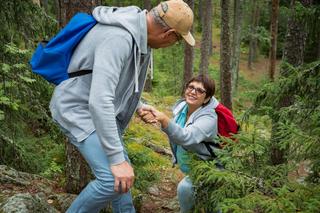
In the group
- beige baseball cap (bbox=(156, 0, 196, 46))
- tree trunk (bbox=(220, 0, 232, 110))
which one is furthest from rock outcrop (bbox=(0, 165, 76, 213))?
tree trunk (bbox=(220, 0, 232, 110))

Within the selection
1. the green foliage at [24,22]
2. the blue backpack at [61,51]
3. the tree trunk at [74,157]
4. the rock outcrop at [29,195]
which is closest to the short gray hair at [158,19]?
the blue backpack at [61,51]

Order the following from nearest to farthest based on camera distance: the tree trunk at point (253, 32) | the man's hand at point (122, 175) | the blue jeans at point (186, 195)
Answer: the man's hand at point (122, 175) < the blue jeans at point (186, 195) < the tree trunk at point (253, 32)

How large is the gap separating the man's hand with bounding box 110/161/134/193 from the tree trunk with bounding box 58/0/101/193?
2.17 meters

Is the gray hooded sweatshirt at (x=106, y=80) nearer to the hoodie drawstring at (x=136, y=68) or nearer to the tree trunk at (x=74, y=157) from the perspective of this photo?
the hoodie drawstring at (x=136, y=68)

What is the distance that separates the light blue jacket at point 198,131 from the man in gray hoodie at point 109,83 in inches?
31.7

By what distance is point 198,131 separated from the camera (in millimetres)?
4180

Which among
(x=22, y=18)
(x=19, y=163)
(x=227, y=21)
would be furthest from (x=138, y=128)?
(x=22, y=18)

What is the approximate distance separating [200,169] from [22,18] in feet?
11.3

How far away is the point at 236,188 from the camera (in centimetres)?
343

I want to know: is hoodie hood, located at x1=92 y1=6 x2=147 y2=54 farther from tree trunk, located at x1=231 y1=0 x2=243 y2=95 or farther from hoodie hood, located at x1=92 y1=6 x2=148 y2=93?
tree trunk, located at x1=231 y1=0 x2=243 y2=95

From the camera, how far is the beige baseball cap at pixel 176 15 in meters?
2.99

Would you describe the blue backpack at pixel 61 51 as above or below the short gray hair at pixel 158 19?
below

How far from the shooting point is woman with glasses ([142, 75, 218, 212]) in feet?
13.4

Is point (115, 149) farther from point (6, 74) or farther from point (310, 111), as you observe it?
point (6, 74)
